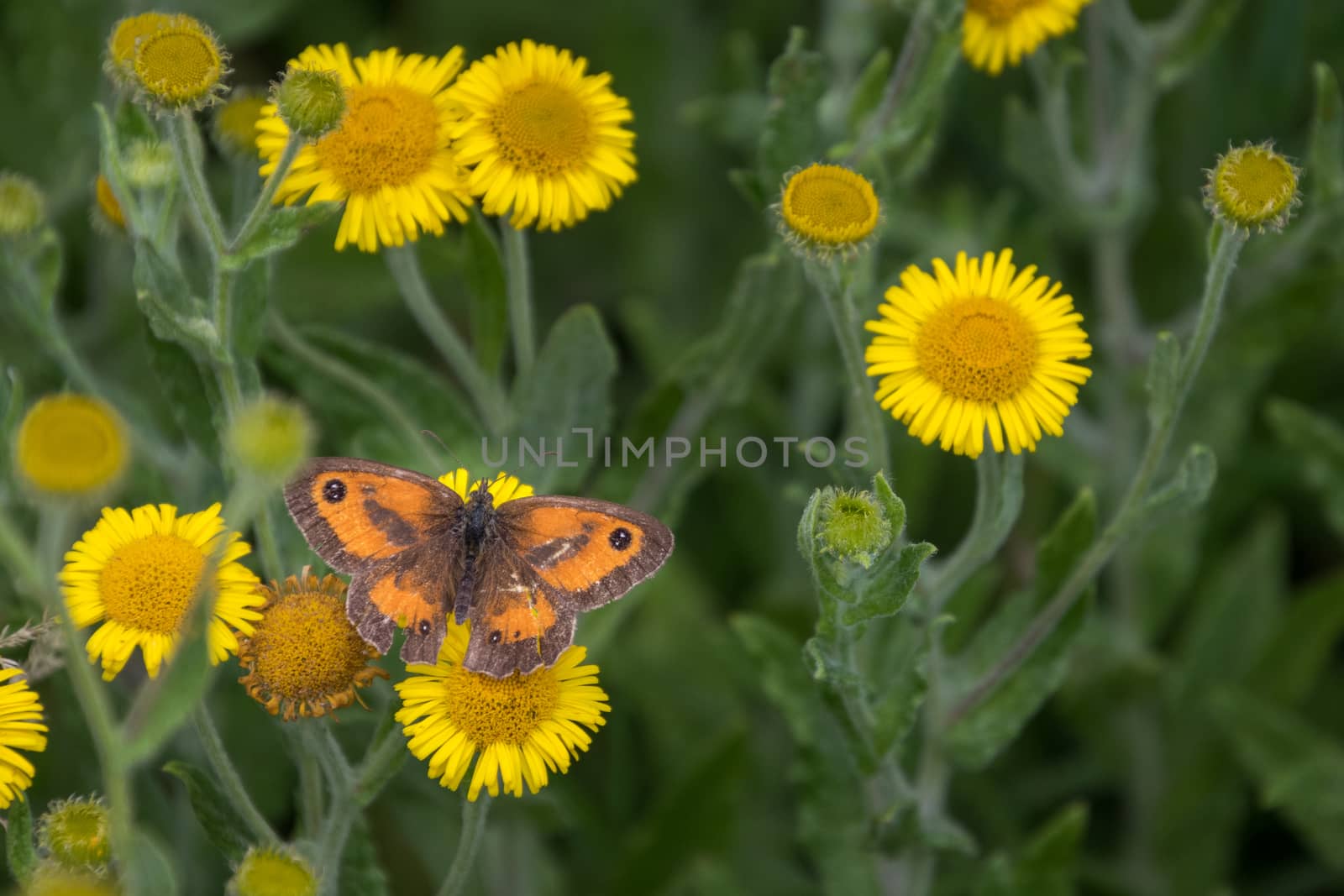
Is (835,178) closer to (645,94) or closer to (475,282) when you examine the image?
(475,282)

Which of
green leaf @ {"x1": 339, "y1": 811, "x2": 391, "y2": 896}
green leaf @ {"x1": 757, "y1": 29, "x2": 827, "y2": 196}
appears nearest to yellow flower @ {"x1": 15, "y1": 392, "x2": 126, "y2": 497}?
green leaf @ {"x1": 339, "y1": 811, "x2": 391, "y2": 896}

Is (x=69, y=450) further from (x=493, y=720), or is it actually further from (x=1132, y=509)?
(x=1132, y=509)

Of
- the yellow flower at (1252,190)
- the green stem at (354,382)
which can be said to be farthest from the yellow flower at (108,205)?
the yellow flower at (1252,190)

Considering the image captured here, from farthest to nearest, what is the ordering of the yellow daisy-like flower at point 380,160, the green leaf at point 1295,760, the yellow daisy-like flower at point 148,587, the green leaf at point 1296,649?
the green leaf at point 1296,649 → the green leaf at point 1295,760 → the yellow daisy-like flower at point 380,160 → the yellow daisy-like flower at point 148,587

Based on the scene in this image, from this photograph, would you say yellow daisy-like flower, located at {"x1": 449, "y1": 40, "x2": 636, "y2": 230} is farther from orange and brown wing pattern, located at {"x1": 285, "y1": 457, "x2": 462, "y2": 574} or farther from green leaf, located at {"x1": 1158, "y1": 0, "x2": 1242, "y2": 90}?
green leaf, located at {"x1": 1158, "y1": 0, "x2": 1242, "y2": 90}

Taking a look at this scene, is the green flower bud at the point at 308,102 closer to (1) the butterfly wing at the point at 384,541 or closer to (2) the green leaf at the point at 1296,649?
(1) the butterfly wing at the point at 384,541

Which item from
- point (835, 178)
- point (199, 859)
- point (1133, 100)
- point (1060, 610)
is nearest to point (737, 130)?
point (1133, 100)
